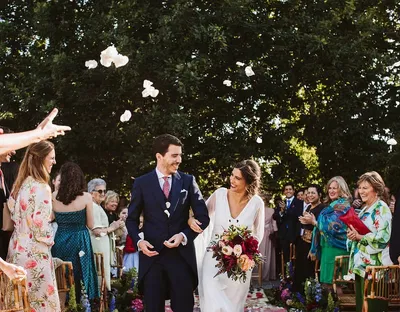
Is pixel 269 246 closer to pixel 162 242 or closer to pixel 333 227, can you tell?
pixel 333 227

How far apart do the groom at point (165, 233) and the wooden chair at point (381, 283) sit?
1.79m

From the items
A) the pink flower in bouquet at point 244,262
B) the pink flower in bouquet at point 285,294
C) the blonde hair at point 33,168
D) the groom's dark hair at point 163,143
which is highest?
the groom's dark hair at point 163,143

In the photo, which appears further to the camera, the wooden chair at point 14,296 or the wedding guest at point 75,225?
the wedding guest at point 75,225

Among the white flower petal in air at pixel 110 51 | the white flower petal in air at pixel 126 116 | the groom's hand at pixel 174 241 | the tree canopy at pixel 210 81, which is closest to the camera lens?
the groom's hand at pixel 174 241

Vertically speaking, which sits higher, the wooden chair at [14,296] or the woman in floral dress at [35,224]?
the woman in floral dress at [35,224]

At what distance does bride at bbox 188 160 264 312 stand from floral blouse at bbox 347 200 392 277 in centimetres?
117

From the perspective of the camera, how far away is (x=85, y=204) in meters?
8.62

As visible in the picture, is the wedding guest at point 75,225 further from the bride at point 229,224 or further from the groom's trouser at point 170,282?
the groom's trouser at point 170,282

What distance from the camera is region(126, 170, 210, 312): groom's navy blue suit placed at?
673 cm

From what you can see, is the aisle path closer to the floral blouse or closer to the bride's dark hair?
the floral blouse

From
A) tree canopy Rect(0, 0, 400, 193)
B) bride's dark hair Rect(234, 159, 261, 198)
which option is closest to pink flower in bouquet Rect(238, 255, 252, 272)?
bride's dark hair Rect(234, 159, 261, 198)

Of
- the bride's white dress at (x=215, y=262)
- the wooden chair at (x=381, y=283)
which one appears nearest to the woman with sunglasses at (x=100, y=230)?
the bride's white dress at (x=215, y=262)

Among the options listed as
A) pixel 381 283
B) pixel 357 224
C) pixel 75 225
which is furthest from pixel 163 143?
pixel 381 283

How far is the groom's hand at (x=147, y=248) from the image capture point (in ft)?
21.7
